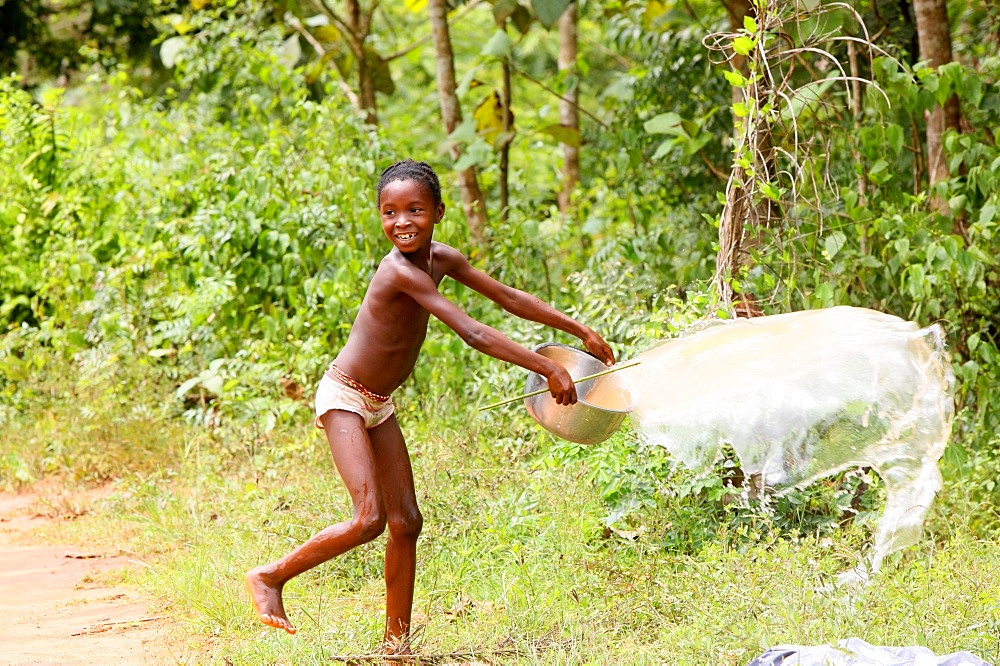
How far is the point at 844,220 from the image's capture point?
17.9 ft

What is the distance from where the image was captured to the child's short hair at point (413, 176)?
330 cm

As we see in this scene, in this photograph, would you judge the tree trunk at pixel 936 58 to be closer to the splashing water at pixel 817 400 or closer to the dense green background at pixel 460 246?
the dense green background at pixel 460 246

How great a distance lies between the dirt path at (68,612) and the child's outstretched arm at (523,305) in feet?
5.00

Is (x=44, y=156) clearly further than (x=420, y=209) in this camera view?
Yes

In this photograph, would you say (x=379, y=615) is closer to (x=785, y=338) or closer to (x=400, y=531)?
(x=400, y=531)

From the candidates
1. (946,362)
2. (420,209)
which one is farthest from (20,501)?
(946,362)

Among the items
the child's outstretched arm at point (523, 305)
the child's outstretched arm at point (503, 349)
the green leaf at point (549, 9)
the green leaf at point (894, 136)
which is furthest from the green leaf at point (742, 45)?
the green leaf at point (549, 9)

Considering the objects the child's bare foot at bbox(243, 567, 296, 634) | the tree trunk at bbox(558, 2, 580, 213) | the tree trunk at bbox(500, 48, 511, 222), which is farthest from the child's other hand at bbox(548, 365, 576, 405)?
the tree trunk at bbox(558, 2, 580, 213)

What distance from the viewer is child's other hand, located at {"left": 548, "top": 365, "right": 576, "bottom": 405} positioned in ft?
10.1

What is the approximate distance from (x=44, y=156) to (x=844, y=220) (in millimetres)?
5197

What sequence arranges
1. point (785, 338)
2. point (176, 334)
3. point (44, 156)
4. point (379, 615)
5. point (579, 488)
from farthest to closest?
1. point (44, 156)
2. point (176, 334)
3. point (579, 488)
4. point (379, 615)
5. point (785, 338)

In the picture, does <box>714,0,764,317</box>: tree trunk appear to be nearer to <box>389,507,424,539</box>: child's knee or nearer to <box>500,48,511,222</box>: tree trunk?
<box>389,507,424,539</box>: child's knee

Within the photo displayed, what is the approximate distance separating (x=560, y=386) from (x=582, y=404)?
182mm

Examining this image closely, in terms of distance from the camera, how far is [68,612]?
423cm
